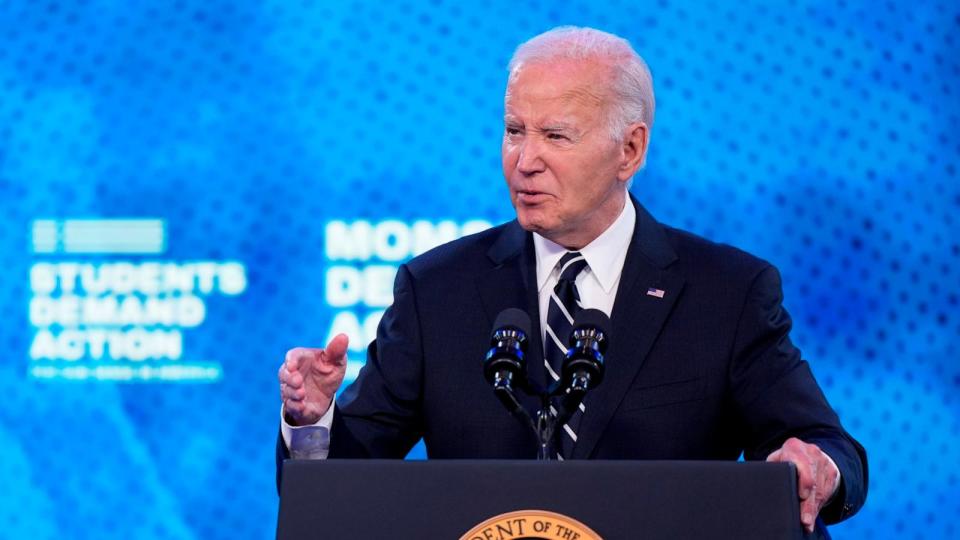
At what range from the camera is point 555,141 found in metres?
2.07

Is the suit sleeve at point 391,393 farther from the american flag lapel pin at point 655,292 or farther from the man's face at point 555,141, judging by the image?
the american flag lapel pin at point 655,292

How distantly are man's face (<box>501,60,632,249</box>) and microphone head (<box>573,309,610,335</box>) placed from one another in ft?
1.58

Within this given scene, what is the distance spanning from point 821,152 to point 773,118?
17cm

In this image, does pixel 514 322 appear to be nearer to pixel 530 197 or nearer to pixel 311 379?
pixel 311 379

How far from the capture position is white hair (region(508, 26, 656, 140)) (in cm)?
208

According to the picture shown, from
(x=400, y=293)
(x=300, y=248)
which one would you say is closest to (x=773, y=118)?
(x=300, y=248)

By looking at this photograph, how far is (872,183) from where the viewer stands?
3.46 metres

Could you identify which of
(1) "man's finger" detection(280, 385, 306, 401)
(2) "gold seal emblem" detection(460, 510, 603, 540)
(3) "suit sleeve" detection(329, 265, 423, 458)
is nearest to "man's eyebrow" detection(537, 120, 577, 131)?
(3) "suit sleeve" detection(329, 265, 423, 458)

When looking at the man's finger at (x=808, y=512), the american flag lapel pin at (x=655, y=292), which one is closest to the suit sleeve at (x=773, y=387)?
the american flag lapel pin at (x=655, y=292)

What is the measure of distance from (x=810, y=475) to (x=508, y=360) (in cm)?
40

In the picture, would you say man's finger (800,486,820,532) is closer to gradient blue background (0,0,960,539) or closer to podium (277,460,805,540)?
podium (277,460,805,540)

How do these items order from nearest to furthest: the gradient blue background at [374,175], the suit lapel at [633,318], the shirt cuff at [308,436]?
the shirt cuff at [308,436] → the suit lapel at [633,318] → the gradient blue background at [374,175]

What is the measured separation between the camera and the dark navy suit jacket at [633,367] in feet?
6.61

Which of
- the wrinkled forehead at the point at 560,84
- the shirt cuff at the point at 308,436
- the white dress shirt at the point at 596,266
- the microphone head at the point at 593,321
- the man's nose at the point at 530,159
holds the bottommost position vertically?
the shirt cuff at the point at 308,436
